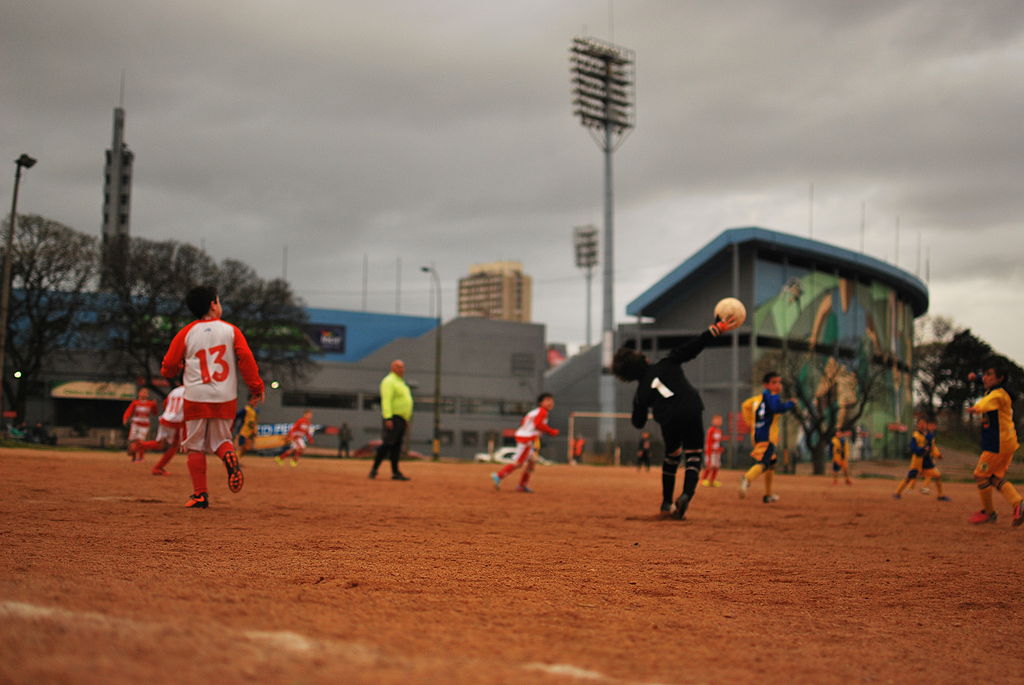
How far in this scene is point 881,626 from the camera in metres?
4.14

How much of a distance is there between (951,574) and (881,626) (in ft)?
7.31

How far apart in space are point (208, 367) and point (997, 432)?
8.23 meters

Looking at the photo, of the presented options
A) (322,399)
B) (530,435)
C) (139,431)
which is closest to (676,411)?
(530,435)

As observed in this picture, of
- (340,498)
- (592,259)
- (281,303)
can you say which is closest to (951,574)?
(340,498)

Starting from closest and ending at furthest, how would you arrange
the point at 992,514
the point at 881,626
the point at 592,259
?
1. the point at 881,626
2. the point at 992,514
3. the point at 592,259

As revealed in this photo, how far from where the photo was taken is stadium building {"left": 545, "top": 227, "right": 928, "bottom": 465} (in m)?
57.5

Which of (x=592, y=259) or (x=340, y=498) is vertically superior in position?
(x=592, y=259)

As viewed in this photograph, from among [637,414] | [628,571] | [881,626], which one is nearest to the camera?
[881,626]

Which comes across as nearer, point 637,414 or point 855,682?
point 855,682

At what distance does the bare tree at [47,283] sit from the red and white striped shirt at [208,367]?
129 ft

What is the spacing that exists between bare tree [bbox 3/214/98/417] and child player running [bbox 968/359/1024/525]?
42.2m

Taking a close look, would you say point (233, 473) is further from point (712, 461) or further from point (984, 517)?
point (712, 461)

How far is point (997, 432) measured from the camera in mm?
10078

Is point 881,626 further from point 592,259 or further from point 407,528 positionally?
point 592,259
